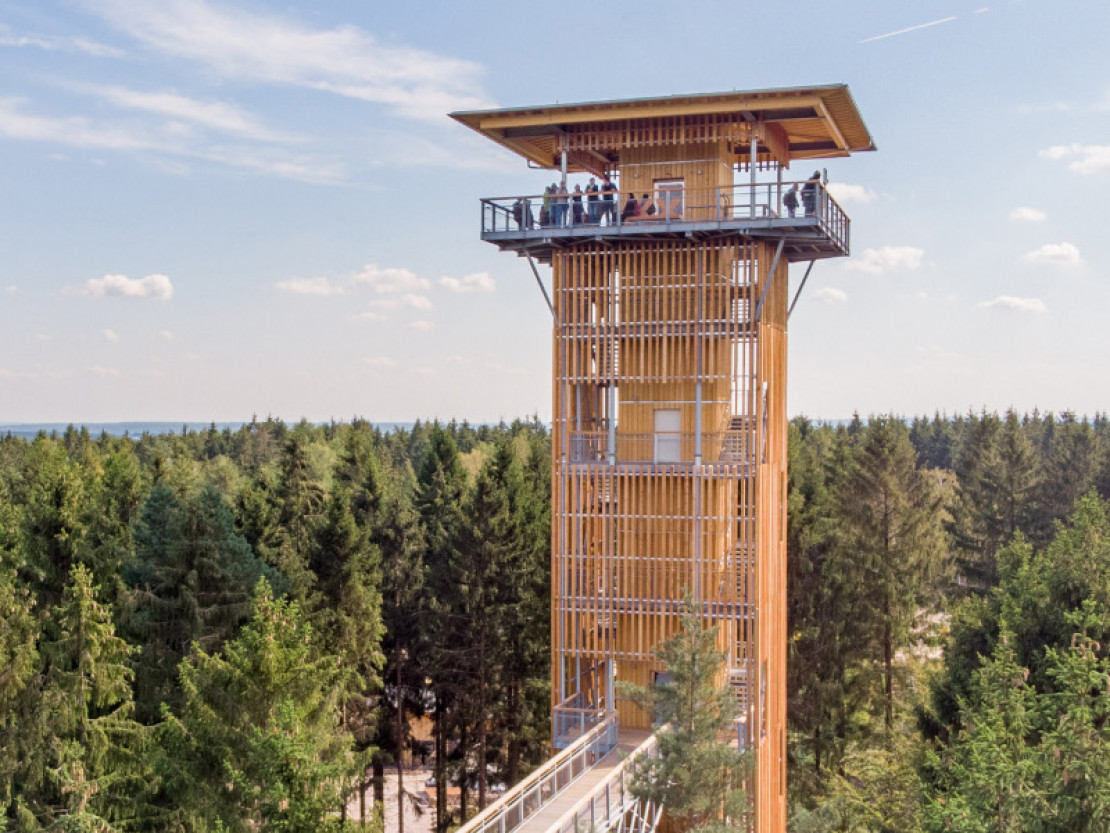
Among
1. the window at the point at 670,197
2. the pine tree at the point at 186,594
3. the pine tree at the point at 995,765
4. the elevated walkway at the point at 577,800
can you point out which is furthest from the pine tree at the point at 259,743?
the window at the point at 670,197

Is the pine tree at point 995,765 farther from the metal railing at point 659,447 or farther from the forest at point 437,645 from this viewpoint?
the metal railing at point 659,447

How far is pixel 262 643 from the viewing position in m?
18.1

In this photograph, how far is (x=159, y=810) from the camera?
23516 millimetres

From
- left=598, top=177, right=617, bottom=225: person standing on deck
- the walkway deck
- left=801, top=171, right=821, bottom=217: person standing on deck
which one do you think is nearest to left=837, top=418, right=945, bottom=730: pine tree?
the walkway deck

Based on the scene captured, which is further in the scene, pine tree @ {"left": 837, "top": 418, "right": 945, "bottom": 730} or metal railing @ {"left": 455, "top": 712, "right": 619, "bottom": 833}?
pine tree @ {"left": 837, "top": 418, "right": 945, "bottom": 730}

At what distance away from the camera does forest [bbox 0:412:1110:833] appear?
19438mm

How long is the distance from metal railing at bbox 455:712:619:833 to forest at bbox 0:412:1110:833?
2085mm

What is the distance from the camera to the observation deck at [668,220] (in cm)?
2500

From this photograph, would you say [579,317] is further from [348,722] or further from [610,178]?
[348,722]

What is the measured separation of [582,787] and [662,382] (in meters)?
9.24

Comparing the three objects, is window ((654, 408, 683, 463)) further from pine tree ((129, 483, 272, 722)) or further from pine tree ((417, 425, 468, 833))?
pine tree ((129, 483, 272, 722))

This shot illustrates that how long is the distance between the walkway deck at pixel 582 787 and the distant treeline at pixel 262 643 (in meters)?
2.99

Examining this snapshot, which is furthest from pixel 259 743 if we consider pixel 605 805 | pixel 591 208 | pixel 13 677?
pixel 591 208

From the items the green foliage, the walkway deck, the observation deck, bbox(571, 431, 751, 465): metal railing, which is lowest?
the walkway deck
